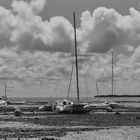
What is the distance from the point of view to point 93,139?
3419cm

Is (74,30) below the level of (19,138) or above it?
above

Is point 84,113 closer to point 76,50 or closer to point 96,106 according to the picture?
point 76,50

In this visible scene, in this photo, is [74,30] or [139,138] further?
[74,30]

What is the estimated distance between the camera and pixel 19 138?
33.8 meters

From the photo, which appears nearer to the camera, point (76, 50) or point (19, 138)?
point (19, 138)

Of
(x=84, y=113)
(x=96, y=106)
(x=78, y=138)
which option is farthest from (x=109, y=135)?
(x=96, y=106)

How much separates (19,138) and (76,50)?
1746 inches

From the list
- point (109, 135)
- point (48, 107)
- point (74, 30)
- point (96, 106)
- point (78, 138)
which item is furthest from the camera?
point (96, 106)

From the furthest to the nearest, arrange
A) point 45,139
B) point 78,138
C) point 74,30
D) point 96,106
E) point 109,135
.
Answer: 1. point 96,106
2. point 74,30
3. point 109,135
4. point 78,138
5. point 45,139

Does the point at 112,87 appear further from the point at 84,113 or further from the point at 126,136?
the point at 126,136

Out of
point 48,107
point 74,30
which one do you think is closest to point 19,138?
point 74,30

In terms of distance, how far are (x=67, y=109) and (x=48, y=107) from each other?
882 inches

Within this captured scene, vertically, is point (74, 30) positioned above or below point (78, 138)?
above

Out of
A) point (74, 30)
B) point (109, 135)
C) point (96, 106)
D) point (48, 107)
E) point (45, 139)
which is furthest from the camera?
point (96, 106)
